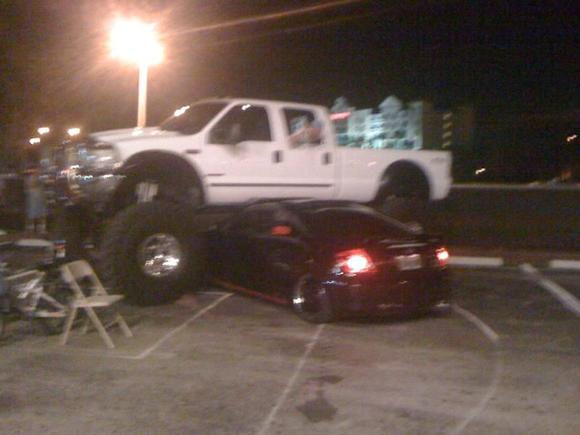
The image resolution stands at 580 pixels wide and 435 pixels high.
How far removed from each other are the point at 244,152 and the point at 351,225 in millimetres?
1827

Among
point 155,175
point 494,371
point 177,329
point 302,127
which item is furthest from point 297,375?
point 302,127

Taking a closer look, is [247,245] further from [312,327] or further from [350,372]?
[350,372]

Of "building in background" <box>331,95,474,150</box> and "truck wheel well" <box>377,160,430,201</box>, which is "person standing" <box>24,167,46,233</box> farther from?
"truck wheel well" <box>377,160,430,201</box>

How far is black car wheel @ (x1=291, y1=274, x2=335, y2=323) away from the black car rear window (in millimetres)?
607

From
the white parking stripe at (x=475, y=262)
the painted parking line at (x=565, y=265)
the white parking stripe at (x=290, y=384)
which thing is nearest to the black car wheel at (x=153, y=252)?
the white parking stripe at (x=290, y=384)

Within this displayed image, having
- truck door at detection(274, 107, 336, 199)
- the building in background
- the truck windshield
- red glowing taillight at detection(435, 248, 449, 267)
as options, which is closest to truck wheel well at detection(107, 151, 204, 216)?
the truck windshield

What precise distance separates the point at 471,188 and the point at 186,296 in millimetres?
14207

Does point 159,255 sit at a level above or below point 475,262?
above

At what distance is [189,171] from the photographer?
11.2 m

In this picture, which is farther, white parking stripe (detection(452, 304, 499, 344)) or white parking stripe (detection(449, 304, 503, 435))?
white parking stripe (detection(452, 304, 499, 344))

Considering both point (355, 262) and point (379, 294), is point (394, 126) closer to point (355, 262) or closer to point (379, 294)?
point (355, 262)

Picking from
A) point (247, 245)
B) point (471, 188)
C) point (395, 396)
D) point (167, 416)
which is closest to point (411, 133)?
point (247, 245)

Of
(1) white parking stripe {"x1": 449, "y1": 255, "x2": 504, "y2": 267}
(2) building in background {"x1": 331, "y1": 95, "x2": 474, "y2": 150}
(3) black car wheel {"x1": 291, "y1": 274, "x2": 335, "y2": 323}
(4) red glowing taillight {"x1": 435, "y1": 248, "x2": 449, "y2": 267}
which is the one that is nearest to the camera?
(3) black car wheel {"x1": 291, "y1": 274, "x2": 335, "y2": 323}

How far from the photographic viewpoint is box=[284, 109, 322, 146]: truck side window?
1194cm
